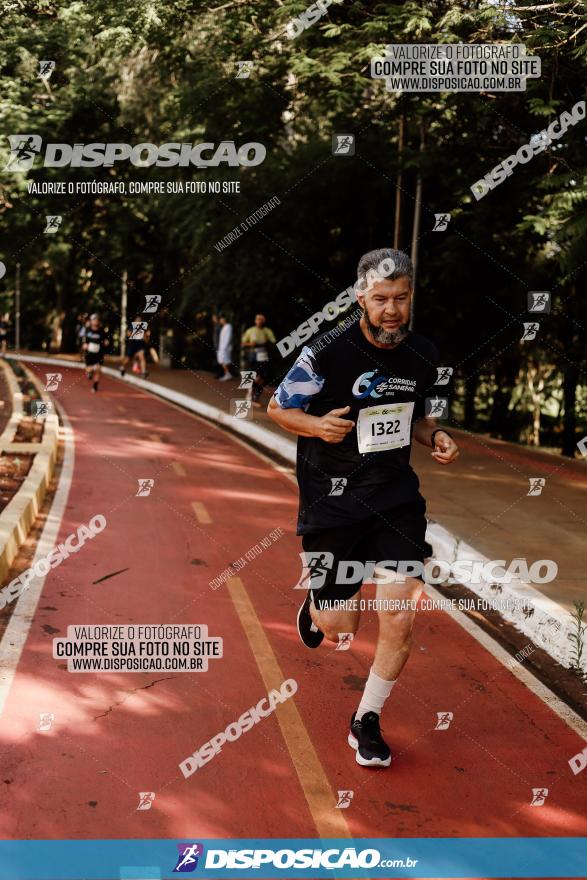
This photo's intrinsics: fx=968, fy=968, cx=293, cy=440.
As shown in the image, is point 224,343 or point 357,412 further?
point 224,343

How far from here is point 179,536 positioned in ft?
31.5

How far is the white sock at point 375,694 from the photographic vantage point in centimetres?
476

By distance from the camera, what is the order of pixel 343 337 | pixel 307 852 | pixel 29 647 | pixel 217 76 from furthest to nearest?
pixel 217 76 < pixel 29 647 < pixel 343 337 < pixel 307 852

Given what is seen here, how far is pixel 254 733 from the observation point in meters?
5.14

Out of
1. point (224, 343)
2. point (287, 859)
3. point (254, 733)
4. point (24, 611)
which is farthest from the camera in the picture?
point (224, 343)

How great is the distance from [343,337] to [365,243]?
20.3 metres

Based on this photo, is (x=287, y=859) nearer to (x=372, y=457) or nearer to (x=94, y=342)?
(x=372, y=457)

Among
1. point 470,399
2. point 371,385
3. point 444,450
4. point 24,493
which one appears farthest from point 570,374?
point 371,385

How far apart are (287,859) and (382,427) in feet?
Result: 6.42

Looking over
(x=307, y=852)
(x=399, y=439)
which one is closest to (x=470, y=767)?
(x=307, y=852)

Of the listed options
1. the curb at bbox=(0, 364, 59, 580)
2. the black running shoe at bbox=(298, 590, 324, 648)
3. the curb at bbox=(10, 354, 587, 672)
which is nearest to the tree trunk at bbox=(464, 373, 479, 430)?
the curb at bbox=(0, 364, 59, 580)

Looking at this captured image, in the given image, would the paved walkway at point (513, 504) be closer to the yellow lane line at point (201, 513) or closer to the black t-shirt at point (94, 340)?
the yellow lane line at point (201, 513)

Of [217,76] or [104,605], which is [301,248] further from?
[104,605]

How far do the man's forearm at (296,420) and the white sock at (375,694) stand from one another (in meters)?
1.26
